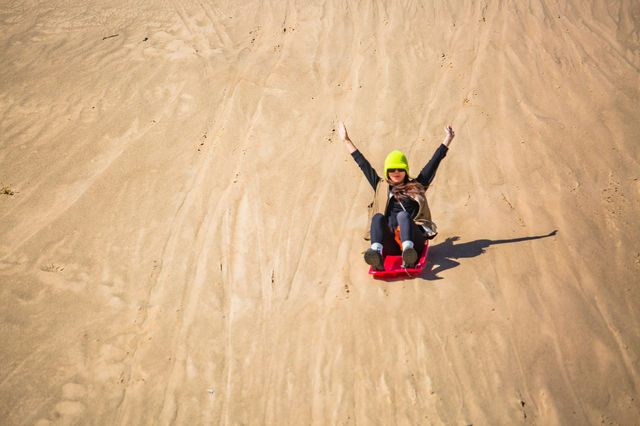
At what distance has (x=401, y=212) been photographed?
13.8 feet

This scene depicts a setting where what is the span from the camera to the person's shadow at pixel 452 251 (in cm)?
472

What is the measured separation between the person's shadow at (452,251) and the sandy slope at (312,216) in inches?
1.3

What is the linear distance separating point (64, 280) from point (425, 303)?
4.24 metres

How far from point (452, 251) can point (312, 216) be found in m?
1.82

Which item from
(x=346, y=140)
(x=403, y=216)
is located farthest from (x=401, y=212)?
(x=346, y=140)

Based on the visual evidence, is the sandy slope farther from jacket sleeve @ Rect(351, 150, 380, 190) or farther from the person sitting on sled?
jacket sleeve @ Rect(351, 150, 380, 190)

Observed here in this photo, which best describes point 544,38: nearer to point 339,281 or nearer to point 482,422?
point 339,281

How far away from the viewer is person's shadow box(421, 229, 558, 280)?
4.72 m

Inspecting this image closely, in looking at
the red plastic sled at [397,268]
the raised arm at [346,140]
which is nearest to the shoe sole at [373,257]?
the red plastic sled at [397,268]

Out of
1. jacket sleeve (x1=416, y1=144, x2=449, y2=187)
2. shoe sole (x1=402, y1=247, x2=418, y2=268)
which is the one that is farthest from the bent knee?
jacket sleeve (x1=416, y1=144, x2=449, y2=187)

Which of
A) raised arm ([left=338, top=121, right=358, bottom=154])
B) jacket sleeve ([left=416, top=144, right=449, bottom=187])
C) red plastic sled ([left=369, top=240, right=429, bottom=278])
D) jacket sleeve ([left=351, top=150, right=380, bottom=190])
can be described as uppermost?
raised arm ([left=338, top=121, right=358, bottom=154])

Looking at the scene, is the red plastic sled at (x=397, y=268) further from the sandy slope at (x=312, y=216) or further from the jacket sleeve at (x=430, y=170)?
the jacket sleeve at (x=430, y=170)

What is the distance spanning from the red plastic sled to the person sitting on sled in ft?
0.30

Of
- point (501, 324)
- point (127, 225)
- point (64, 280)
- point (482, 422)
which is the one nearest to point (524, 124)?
point (501, 324)
